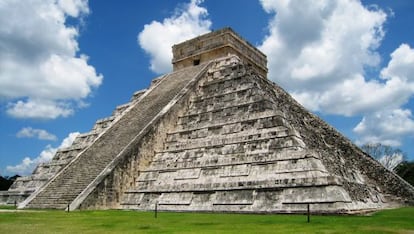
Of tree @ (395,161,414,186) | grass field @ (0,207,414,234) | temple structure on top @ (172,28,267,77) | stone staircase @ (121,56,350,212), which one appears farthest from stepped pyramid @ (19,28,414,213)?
tree @ (395,161,414,186)

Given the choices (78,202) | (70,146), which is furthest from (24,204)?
(70,146)

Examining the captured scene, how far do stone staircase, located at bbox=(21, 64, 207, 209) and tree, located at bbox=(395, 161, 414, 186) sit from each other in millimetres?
22304

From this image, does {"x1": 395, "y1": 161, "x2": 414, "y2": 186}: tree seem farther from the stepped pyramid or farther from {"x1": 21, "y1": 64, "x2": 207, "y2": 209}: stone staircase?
{"x1": 21, "y1": 64, "x2": 207, "y2": 209}: stone staircase

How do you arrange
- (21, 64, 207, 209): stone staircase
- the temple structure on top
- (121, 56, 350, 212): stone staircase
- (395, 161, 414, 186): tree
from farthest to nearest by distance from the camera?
1. (395, 161, 414, 186): tree
2. the temple structure on top
3. (21, 64, 207, 209): stone staircase
4. (121, 56, 350, 212): stone staircase

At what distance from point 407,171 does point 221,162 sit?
26.5 m

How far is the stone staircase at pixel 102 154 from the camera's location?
14.2 metres

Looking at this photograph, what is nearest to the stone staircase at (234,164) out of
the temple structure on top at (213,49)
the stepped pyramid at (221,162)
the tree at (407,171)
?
the stepped pyramid at (221,162)

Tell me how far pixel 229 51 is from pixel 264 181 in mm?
11338

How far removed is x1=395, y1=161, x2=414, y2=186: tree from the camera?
33.3 metres

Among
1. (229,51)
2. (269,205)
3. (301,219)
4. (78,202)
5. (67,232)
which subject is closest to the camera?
(67,232)

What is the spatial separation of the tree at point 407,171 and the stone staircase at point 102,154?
73.2 feet

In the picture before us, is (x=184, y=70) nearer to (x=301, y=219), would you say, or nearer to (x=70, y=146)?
(x=70, y=146)

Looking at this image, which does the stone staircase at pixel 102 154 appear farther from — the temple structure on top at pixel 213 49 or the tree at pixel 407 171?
the tree at pixel 407 171

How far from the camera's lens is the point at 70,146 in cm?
2028
